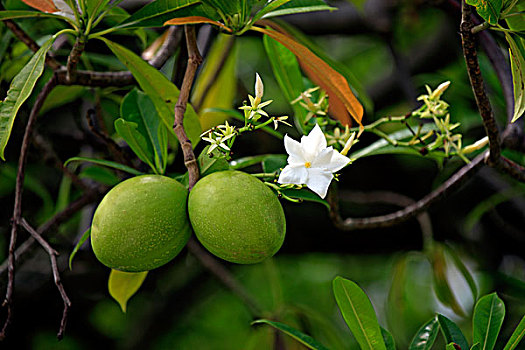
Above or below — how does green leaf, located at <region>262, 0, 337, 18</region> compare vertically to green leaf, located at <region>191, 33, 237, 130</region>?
above

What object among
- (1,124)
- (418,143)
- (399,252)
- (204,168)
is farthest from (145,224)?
(399,252)

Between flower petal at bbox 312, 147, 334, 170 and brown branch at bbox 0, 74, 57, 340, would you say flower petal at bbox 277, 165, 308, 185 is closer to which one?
flower petal at bbox 312, 147, 334, 170

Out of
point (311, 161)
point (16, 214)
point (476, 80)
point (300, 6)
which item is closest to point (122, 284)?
point (16, 214)

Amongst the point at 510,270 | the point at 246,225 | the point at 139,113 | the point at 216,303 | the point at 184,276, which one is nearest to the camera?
the point at 246,225

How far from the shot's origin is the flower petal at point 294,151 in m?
0.68

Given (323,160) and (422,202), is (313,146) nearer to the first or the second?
(323,160)

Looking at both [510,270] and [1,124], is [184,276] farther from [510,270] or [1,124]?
[1,124]

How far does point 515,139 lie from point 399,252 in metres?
0.80

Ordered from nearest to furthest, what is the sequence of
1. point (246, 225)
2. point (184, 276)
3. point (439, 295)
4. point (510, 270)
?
point (246, 225) → point (439, 295) → point (510, 270) → point (184, 276)

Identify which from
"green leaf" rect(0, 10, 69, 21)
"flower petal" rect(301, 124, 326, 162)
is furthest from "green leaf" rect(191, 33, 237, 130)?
"flower petal" rect(301, 124, 326, 162)

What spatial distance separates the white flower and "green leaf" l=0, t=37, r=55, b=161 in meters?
0.35

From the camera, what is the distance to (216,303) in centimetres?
232

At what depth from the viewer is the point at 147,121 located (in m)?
0.95

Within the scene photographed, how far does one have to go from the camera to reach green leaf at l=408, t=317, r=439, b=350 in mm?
862
